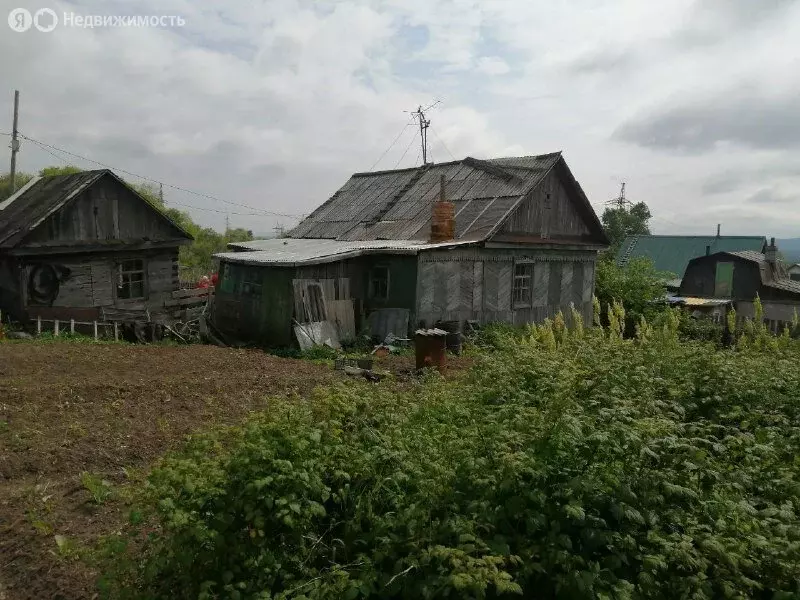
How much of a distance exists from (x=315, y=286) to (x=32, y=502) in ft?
30.9

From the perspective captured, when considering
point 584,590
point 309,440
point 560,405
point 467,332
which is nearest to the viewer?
point 584,590

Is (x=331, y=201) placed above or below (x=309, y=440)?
above

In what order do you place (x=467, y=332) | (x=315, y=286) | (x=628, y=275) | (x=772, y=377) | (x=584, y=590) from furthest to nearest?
(x=628, y=275) → (x=467, y=332) → (x=315, y=286) → (x=772, y=377) → (x=584, y=590)

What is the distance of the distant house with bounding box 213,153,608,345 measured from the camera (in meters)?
14.4

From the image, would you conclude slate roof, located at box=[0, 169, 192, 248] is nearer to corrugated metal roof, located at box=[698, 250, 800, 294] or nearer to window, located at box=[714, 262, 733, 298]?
window, located at box=[714, 262, 733, 298]

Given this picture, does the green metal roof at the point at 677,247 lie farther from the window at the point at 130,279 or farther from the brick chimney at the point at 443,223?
the window at the point at 130,279

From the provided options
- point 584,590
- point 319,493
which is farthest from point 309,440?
point 584,590

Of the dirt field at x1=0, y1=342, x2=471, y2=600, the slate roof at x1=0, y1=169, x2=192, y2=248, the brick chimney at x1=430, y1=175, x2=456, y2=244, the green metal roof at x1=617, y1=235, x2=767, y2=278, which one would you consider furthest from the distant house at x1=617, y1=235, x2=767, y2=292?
the slate roof at x1=0, y1=169, x2=192, y2=248

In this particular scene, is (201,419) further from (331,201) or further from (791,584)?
(331,201)

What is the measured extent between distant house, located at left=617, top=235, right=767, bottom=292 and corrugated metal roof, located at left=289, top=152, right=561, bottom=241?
44.3 ft

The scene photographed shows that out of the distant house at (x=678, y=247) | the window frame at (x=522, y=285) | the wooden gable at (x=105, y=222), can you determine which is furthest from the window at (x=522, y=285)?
the distant house at (x=678, y=247)

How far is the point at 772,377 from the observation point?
5.68 metres

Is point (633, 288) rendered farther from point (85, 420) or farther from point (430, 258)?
point (85, 420)

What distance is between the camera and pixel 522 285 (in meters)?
17.6
